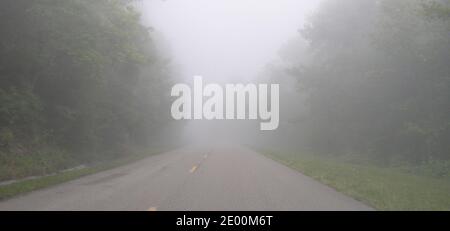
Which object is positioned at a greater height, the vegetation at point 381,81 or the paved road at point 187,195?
the vegetation at point 381,81

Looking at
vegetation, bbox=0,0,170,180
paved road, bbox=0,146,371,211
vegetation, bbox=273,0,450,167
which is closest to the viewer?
paved road, bbox=0,146,371,211

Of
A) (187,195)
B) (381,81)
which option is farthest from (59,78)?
(381,81)

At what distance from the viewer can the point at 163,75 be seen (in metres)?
46.6

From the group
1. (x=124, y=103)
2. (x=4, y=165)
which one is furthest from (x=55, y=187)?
(x=124, y=103)

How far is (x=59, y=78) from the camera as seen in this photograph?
2089cm

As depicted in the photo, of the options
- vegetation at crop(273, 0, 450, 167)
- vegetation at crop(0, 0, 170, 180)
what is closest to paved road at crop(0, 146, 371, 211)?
vegetation at crop(0, 0, 170, 180)

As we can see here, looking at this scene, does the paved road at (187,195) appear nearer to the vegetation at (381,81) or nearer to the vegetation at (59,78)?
the vegetation at (59,78)

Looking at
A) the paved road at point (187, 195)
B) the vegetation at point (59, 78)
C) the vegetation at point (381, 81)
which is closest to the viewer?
the paved road at point (187, 195)

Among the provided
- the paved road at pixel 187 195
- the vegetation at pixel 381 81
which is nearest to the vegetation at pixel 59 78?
the paved road at pixel 187 195

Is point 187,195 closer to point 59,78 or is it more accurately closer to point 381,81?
point 59,78

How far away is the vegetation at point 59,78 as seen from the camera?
1648cm

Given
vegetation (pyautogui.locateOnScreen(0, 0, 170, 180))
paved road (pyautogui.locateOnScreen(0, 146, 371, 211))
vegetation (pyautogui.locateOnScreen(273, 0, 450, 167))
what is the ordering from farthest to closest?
vegetation (pyautogui.locateOnScreen(273, 0, 450, 167)), vegetation (pyautogui.locateOnScreen(0, 0, 170, 180)), paved road (pyautogui.locateOnScreen(0, 146, 371, 211))

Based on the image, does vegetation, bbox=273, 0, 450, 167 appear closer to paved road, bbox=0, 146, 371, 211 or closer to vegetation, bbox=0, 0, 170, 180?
paved road, bbox=0, 146, 371, 211

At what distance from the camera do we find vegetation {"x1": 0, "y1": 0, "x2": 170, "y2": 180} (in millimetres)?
16484
